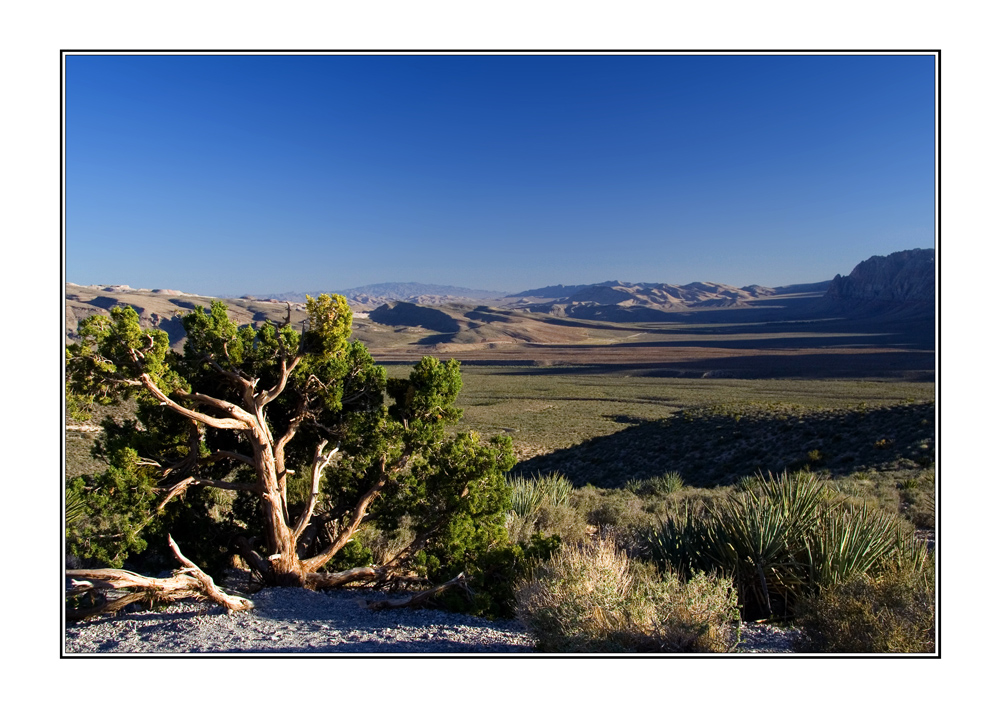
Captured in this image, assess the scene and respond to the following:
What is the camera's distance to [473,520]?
8.45m

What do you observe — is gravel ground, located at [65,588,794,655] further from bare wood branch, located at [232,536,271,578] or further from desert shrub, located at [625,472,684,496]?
desert shrub, located at [625,472,684,496]

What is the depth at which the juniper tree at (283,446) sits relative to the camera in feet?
22.0

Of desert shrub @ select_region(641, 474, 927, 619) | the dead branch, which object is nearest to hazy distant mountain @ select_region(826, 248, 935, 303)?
desert shrub @ select_region(641, 474, 927, 619)

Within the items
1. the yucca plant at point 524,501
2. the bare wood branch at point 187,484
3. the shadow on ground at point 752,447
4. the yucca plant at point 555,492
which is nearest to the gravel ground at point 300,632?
the bare wood branch at point 187,484

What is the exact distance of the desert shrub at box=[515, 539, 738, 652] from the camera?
4574mm

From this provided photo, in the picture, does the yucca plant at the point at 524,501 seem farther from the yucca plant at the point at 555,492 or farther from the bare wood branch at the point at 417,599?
the bare wood branch at the point at 417,599

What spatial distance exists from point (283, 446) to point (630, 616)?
5714mm

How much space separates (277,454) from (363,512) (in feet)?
5.03

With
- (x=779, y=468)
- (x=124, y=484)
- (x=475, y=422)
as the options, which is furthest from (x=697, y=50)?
(x=475, y=422)

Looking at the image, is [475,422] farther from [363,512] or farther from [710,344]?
[710,344]

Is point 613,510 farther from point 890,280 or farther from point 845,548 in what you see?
point 890,280

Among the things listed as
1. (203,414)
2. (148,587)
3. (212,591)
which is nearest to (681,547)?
(212,591)

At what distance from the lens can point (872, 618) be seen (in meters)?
4.48

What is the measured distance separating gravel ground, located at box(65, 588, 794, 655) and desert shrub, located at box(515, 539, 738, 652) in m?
0.48
